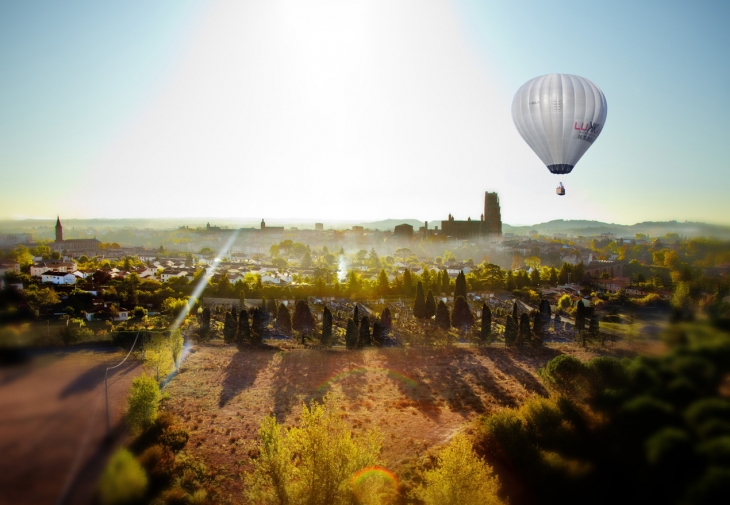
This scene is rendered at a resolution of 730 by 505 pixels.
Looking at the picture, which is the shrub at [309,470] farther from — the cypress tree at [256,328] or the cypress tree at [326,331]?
the cypress tree at [256,328]

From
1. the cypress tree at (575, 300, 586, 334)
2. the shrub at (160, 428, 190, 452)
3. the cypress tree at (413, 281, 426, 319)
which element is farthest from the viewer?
the cypress tree at (413, 281, 426, 319)

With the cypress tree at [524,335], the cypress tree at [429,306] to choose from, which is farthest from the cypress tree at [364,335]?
the cypress tree at [524,335]

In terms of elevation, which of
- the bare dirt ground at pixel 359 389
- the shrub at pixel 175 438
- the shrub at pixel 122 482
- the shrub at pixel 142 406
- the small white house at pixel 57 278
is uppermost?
the small white house at pixel 57 278

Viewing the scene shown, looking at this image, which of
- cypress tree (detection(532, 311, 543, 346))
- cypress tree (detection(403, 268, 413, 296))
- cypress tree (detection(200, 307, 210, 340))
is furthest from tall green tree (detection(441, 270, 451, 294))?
cypress tree (detection(200, 307, 210, 340))

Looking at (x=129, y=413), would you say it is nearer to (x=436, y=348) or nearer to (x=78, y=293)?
(x=436, y=348)

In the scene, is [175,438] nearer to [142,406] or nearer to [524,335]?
[142,406]

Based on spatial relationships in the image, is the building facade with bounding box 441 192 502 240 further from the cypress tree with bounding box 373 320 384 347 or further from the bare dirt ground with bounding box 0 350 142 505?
the bare dirt ground with bounding box 0 350 142 505
